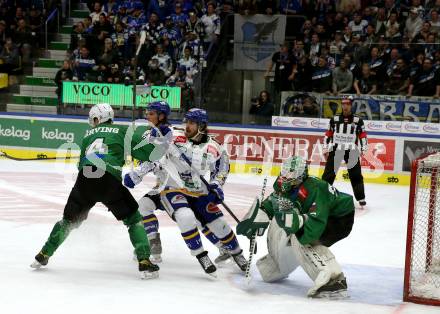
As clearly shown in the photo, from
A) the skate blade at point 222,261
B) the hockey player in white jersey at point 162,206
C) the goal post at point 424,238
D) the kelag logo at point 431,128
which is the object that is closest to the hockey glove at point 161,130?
the hockey player in white jersey at point 162,206

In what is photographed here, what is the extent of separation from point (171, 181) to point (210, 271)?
0.80 m

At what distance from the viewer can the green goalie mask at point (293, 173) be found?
5656 mm

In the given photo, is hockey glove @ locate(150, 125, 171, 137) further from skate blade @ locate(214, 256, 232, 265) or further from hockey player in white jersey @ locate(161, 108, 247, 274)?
skate blade @ locate(214, 256, 232, 265)

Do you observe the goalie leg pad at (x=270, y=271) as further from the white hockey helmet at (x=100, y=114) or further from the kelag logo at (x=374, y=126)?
the kelag logo at (x=374, y=126)

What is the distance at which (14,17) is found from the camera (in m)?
17.8

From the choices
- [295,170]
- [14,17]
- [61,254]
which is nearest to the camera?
[295,170]

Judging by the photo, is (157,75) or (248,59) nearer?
(157,75)

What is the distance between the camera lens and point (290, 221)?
5.56 metres

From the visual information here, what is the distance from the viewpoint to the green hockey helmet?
566 centimetres

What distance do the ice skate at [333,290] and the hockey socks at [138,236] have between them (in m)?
1.35

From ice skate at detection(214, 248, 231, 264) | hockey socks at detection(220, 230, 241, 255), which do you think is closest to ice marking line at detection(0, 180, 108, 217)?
ice skate at detection(214, 248, 231, 264)

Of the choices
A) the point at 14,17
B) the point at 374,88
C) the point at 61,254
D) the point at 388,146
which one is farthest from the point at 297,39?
the point at 61,254

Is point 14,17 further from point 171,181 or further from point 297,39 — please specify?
point 171,181

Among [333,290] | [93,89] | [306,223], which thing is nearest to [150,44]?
[93,89]
